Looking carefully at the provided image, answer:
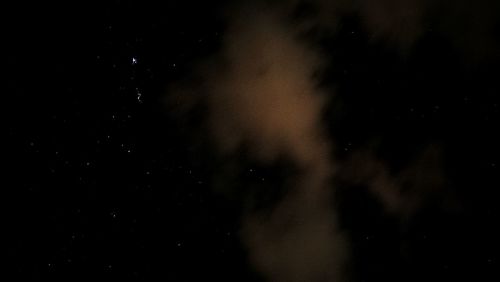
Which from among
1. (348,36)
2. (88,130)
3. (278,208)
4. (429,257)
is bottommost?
(429,257)

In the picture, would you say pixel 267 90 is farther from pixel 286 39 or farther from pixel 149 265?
pixel 149 265

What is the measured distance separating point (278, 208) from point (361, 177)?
0.23 m

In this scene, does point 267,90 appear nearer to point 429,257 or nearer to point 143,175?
point 143,175

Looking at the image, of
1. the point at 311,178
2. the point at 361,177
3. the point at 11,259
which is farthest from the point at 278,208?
the point at 11,259

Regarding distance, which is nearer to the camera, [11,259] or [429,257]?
[429,257]

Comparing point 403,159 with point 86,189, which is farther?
point 86,189

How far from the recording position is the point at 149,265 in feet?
3.89

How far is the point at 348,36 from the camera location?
1.01m

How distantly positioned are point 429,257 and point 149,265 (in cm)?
76

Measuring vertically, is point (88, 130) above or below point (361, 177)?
above

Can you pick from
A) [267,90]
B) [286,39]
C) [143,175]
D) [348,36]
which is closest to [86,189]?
[143,175]

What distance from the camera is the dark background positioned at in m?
0.98

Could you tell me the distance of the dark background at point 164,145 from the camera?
98 cm

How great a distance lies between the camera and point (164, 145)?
3.71 feet
